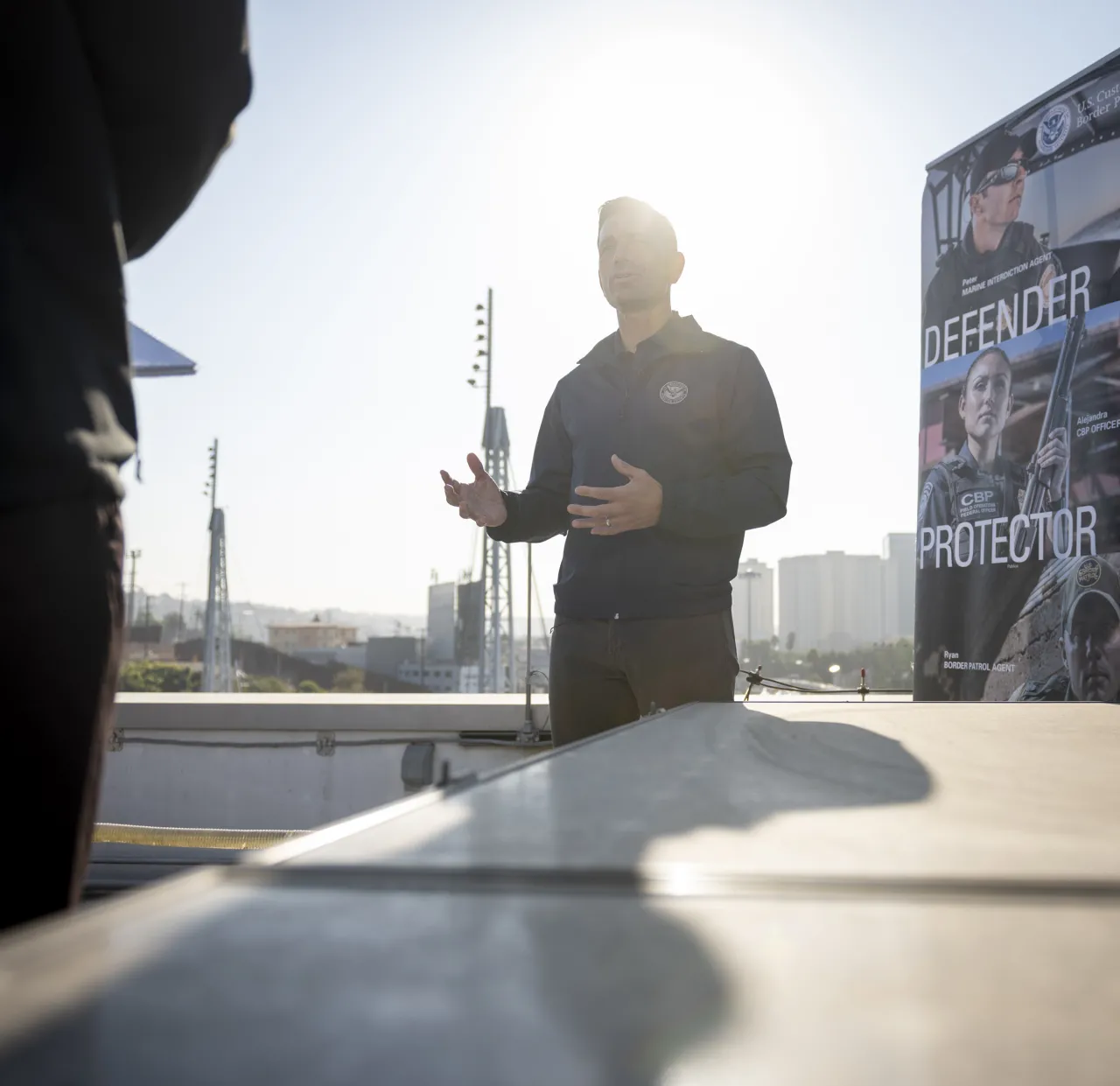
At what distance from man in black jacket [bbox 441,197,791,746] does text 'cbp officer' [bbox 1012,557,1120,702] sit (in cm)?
322

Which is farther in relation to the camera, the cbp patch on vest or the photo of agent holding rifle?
the cbp patch on vest

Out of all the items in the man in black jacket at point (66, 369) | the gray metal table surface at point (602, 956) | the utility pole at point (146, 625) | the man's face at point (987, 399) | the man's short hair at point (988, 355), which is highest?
the man's short hair at point (988, 355)

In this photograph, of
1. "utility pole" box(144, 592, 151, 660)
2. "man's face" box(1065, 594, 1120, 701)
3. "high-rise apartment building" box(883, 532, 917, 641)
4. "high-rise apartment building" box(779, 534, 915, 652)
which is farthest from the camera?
"utility pole" box(144, 592, 151, 660)

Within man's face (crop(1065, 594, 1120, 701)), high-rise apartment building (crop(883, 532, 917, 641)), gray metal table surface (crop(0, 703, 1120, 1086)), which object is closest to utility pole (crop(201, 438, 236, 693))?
high-rise apartment building (crop(883, 532, 917, 641))

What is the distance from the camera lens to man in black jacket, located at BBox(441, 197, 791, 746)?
5.34 ft

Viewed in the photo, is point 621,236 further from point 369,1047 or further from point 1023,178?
point 1023,178

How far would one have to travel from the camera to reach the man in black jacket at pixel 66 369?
0.55m

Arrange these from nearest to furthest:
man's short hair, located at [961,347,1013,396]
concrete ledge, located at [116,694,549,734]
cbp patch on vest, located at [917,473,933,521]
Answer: concrete ledge, located at [116,694,549,734] → man's short hair, located at [961,347,1013,396] → cbp patch on vest, located at [917,473,933,521]

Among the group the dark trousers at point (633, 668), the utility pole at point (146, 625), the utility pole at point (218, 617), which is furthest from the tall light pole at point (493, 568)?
Answer: the utility pole at point (146, 625)

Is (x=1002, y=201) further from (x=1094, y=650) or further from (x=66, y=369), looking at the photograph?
(x=66, y=369)

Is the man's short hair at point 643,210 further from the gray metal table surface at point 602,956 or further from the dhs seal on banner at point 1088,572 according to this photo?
the dhs seal on banner at point 1088,572

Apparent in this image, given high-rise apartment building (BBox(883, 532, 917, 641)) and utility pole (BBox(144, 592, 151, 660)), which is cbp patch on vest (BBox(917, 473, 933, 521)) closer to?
high-rise apartment building (BBox(883, 532, 917, 641))

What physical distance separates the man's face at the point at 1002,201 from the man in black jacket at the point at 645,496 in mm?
3958

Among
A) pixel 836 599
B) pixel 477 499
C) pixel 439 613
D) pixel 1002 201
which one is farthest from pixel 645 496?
pixel 439 613
